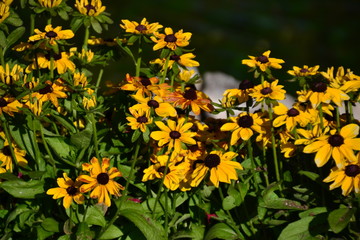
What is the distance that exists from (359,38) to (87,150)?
3.27m

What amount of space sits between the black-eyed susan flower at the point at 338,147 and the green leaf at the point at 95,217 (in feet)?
1.84

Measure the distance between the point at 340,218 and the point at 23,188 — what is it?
85 cm

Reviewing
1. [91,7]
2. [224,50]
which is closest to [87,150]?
[91,7]

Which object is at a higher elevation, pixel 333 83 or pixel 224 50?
pixel 333 83

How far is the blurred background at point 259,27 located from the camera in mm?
4258

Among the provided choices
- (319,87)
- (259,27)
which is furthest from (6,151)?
(259,27)

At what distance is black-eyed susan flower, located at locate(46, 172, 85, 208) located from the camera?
64.0 inches

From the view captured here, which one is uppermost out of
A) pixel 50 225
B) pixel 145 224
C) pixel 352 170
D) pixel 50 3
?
pixel 50 3

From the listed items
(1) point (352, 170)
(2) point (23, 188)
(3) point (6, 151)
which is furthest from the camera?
(3) point (6, 151)

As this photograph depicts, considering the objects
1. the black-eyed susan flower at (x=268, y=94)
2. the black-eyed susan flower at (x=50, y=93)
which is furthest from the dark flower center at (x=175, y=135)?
the black-eyed susan flower at (x=50, y=93)

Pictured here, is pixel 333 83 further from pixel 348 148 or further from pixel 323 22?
pixel 323 22

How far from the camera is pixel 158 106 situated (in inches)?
65.6

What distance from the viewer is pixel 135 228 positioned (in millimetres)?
1748

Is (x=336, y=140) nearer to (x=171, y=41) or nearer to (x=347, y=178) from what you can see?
(x=347, y=178)
